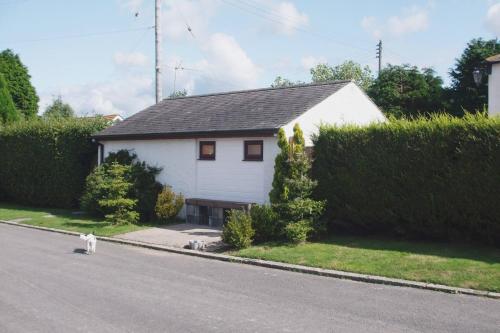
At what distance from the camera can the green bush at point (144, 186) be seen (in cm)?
1817

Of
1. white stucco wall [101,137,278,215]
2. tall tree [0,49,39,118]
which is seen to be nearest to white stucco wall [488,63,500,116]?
white stucco wall [101,137,278,215]

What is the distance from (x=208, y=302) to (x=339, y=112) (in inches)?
438

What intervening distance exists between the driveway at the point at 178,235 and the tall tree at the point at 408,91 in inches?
804

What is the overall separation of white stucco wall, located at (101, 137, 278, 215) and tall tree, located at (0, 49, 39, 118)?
38.0 meters

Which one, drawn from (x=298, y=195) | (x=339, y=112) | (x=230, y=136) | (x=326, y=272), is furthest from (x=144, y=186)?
(x=326, y=272)

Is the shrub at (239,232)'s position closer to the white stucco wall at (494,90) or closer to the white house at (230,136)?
the white house at (230,136)

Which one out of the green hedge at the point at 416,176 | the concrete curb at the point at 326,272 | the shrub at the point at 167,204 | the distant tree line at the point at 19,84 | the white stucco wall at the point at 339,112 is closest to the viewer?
the concrete curb at the point at 326,272

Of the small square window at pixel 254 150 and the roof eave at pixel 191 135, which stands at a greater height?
the roof eave at pixel 191 135

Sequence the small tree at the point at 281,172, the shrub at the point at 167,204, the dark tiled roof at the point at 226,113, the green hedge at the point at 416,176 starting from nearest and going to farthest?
1. the green hedge at the point at 416,176
2. the small tree at the point at 281,172
3. the dark tiled roof at the point at 226,113
4. the shrub at the point at 167,204

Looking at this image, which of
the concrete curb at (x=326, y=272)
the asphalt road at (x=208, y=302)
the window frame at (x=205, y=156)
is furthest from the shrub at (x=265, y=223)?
the window frame at (x=205, y=156)

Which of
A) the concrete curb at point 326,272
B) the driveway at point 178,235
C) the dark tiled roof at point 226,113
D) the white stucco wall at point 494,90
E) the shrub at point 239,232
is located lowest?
the concrete curb at point 326,272

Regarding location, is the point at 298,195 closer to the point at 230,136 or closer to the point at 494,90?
the point at 230,136

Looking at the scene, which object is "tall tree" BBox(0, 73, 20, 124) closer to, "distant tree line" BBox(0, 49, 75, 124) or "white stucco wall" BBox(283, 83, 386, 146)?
"distant tree line" BBox(0, 49, 75, 124)

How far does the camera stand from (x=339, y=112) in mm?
17688
